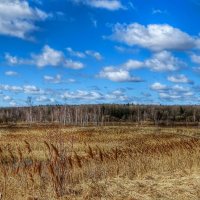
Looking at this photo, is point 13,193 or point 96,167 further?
point 96,167

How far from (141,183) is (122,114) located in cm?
15757

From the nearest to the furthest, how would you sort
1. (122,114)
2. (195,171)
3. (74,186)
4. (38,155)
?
(74,186) < (195,171) < (38,155) < (122,114)

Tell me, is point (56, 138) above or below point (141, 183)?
above

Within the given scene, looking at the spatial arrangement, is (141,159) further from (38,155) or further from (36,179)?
(38,155)

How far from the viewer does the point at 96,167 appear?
1212 cm

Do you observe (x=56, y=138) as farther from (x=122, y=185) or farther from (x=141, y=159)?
(x=141, y=159)

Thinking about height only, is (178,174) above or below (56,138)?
below

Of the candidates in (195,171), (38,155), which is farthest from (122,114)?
(195,171)

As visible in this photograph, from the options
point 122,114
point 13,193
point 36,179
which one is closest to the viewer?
point 13,193

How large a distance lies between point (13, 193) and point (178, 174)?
5.28m

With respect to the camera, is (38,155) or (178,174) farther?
(38,155)

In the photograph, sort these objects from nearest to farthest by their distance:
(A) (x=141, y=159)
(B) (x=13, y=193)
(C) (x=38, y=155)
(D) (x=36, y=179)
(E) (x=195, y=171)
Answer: (B) (x=13, y=193) < (D) (x=36, y=179) < (E) (x=195, y=171) < (A) (x=141, y=159) < (C) (x=38, y=155)

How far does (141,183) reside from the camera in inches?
429

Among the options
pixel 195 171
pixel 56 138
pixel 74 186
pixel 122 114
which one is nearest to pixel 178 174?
pixel 195 171
